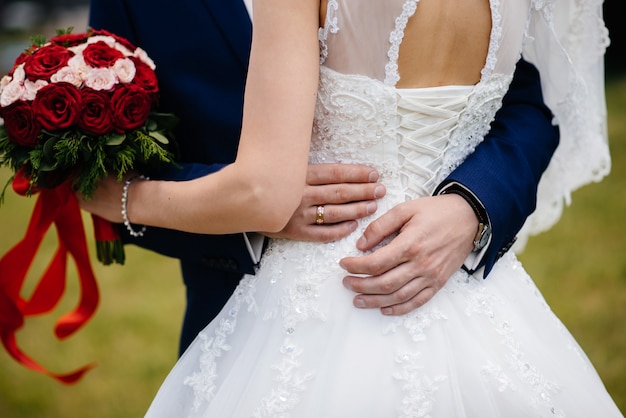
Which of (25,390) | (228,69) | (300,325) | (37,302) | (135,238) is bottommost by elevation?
(25,390)

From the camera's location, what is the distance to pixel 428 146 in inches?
65.7

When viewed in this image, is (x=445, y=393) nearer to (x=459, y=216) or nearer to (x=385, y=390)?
(x=385, y=390)

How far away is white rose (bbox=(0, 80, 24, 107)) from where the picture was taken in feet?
5.98

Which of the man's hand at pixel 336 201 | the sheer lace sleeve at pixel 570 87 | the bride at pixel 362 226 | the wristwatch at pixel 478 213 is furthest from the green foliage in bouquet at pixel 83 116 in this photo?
the sheer lace sleeve at pixel 570 87

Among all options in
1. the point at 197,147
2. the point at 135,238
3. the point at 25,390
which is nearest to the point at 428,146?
the point at 197,147

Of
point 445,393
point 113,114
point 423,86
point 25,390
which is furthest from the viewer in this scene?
point 25,390

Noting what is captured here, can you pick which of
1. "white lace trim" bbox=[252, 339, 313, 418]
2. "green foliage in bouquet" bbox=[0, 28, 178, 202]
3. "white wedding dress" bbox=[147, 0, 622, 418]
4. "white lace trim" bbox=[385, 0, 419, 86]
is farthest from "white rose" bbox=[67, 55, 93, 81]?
"white lace trim" bbox=[252, 339, 313, 418]

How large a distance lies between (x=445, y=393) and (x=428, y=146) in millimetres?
605

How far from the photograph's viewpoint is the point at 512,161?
183cm

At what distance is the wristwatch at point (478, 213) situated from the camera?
1678 mm

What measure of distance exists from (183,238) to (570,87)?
1309 mm

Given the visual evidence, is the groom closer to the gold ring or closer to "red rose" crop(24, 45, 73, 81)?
the gold ring

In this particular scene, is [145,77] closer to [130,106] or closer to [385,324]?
[130,106]

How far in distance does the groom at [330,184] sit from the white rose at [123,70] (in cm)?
13
